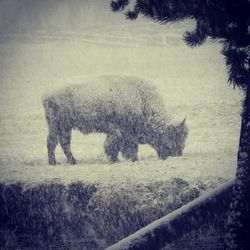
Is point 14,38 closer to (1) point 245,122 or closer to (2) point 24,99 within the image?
(2) point 24,99

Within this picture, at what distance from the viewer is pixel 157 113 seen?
918cm

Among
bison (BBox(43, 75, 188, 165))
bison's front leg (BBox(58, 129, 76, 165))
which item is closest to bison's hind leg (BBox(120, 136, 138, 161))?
bison (BBox(43, 75, 188, 165))

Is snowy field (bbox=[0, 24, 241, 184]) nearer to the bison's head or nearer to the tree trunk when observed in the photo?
the bison's head

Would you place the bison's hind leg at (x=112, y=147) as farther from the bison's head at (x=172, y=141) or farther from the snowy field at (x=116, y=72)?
the bison's head at (x=172, y=141)

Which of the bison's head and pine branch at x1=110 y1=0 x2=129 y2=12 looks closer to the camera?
pine branch at x1=110 y1=0 x2=129 y2=12

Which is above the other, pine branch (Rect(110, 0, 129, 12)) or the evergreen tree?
pine branch (Rect(110, 0, 129, 12))

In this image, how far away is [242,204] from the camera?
3.09 meters

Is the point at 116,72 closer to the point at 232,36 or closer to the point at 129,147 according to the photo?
the point at 129,147

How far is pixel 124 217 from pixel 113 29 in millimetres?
20421

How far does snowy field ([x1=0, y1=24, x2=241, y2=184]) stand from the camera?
24.1 feet

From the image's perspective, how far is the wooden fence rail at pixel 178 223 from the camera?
2.77 meters

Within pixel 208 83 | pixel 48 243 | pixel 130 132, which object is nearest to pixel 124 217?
pixel 48 243

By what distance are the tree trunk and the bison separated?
5.72m

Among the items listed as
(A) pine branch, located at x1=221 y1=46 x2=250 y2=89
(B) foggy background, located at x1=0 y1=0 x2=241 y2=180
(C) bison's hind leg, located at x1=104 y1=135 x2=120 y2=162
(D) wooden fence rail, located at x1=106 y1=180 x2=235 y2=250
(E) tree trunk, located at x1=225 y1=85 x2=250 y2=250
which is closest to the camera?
(D) wooden fence rail, located at x1=106 y1=180 x2=235 y2=250
